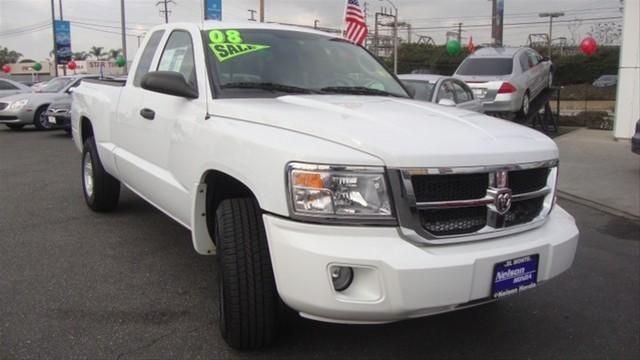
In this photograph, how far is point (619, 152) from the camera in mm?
11805

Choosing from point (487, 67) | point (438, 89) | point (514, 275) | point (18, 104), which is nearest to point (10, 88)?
point (18, 104)

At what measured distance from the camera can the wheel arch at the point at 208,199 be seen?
11.1 ft

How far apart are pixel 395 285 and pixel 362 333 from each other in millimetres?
1079

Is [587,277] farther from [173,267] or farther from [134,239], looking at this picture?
[134,239]

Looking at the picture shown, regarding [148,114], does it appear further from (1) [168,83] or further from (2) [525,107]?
(2) [525,107]

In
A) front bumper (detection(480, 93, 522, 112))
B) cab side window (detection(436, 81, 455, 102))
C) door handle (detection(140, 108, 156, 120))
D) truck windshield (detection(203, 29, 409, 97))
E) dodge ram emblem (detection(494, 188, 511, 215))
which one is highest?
truck windshield (detection(203, 29, 409, 97))

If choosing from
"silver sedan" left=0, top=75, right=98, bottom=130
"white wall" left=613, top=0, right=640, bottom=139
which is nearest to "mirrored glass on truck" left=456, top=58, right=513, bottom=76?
"white wall" left=613, top=0, right=640, bottom=139

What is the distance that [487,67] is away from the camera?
46.4 feet

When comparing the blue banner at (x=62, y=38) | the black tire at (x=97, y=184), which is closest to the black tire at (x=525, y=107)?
the black tire at (x=97, y=184)

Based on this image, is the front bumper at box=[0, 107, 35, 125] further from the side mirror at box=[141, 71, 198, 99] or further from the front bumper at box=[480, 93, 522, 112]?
the side mirror at box=[141, 71, 198, 99]

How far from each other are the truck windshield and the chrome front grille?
1.41 metres

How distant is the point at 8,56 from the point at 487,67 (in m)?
109

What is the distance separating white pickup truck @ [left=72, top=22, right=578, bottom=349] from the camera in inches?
101

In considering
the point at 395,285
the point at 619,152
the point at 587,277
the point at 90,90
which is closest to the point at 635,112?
the point at 619,152
